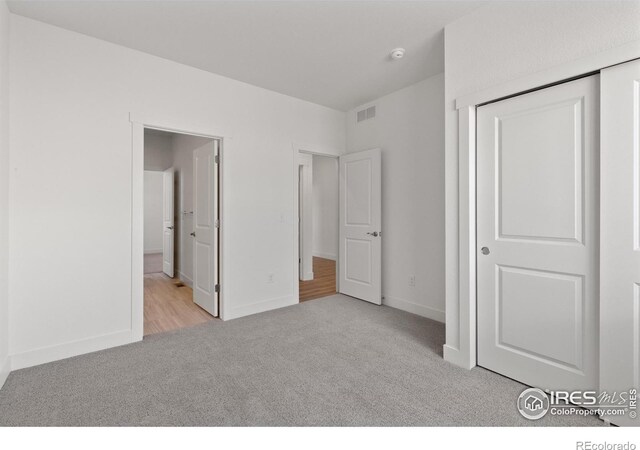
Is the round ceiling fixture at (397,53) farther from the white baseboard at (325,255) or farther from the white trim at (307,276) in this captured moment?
the white baseboard at (325,255)

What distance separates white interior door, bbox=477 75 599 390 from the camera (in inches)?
69.8

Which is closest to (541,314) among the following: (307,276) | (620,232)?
(620,232)

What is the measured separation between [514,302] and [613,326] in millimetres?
512

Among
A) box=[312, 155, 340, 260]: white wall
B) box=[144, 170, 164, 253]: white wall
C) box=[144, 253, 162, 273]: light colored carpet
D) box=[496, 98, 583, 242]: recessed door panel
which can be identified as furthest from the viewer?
box=[144, 170, 164, 253]: white wall

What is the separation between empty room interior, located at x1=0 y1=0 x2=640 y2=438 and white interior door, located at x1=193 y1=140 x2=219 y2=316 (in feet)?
0.12

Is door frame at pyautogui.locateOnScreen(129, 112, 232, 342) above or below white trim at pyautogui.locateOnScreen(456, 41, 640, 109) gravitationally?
below

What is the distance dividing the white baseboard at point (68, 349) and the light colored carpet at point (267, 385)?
0.29ft

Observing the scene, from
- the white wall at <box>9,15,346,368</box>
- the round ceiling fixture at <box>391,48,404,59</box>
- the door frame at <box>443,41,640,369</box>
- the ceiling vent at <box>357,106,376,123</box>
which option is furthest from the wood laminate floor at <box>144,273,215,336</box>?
the round ceiling fixture at <box>391,48,404,59</box>

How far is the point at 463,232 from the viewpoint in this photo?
2.29m

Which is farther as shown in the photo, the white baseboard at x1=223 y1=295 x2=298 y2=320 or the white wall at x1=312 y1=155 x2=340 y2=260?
the white wall at x1=312 y1=155 x2=340 y2=260

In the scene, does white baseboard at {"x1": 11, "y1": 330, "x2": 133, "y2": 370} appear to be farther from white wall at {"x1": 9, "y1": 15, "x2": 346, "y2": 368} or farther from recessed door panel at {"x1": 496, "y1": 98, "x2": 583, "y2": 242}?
recessed door panel at {"x1": 496, "y1": 98, "x2": 583, "y2": 242}

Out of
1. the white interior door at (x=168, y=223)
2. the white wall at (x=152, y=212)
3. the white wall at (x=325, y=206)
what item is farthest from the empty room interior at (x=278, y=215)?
the white wall at (x=152, y=212)

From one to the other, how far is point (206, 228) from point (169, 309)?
44.7 inches
